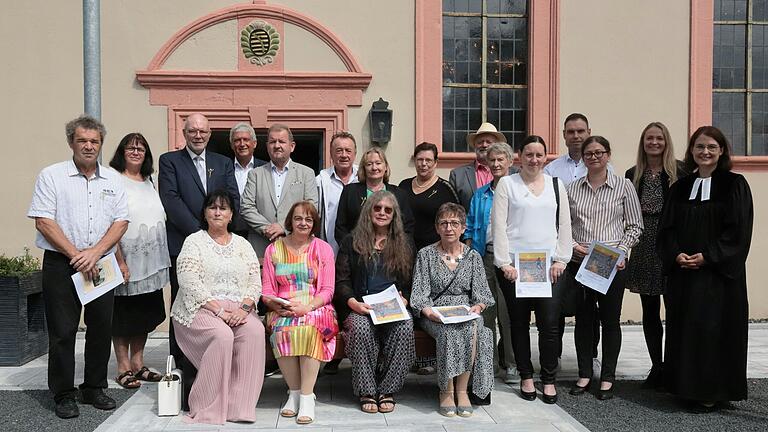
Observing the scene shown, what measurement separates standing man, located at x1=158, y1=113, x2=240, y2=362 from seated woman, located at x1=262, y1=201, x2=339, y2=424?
716 millimetres

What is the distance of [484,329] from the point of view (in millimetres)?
4746

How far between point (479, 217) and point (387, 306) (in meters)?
1.18

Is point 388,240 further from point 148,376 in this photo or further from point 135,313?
point 148,376

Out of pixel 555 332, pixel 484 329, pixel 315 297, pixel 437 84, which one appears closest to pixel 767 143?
pixel 437 84

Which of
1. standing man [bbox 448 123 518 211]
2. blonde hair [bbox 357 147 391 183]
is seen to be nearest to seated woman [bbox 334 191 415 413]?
blonde hair [bbox 357 147 391 183]

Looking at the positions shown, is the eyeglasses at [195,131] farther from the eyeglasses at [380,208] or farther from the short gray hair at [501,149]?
the short gray hair at [501,149]

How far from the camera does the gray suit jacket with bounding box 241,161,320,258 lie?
5320 mm

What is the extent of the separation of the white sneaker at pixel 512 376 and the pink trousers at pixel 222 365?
6.74 feet

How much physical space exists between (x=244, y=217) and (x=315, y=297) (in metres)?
0.98

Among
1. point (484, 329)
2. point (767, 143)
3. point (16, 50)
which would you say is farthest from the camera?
point (767, 143)

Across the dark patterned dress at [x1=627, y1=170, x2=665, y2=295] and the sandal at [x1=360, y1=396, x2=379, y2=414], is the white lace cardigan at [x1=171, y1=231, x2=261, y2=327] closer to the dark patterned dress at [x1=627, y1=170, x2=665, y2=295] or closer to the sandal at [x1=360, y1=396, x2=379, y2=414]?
the sandal at [x1=360, y1=396, x2=379, y2=414]

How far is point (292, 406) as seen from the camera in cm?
459

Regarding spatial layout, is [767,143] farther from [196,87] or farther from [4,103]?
[4,103]

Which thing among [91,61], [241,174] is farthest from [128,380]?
[91,61]
